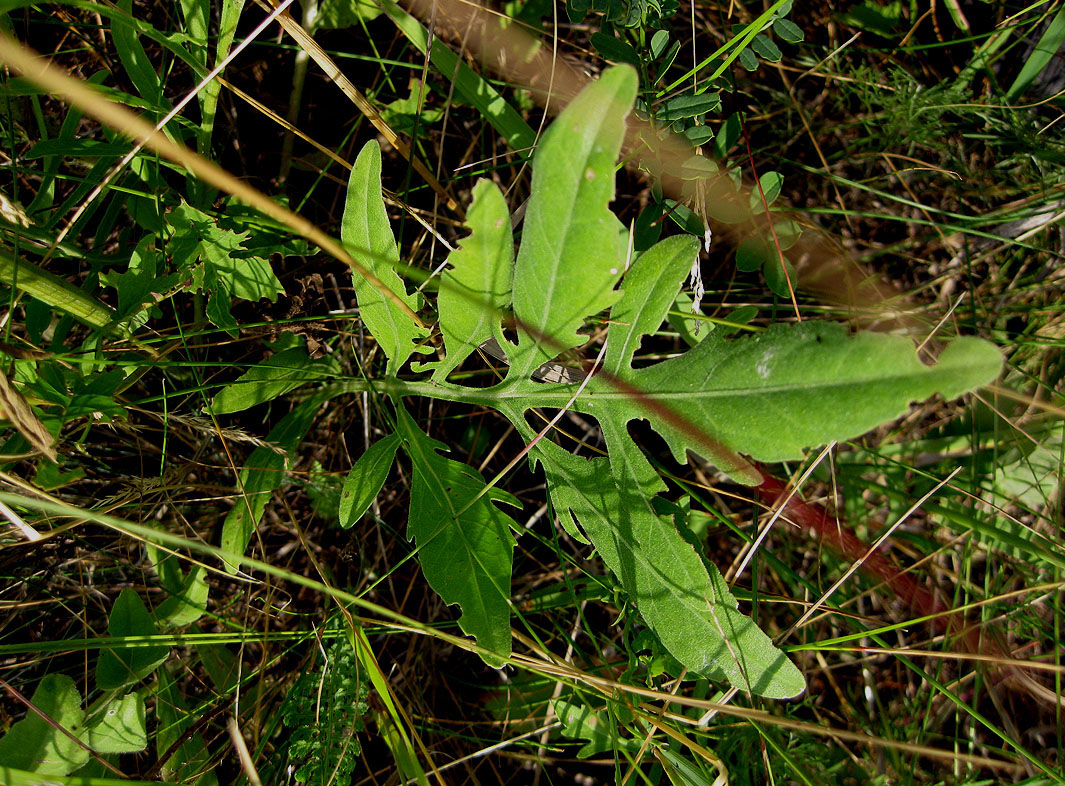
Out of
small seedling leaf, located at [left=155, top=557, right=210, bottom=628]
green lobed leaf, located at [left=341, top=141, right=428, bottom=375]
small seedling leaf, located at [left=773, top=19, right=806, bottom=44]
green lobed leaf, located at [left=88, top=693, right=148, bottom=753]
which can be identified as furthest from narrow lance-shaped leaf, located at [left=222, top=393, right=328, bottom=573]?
small seedling leaf, located at [left=773, top=19, right=806, bottom=44]

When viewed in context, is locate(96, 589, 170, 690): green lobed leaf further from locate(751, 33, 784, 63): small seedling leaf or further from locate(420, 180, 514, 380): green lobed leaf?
locate(751, 33, 784, 63): small seedling leaf

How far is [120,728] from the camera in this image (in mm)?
2102

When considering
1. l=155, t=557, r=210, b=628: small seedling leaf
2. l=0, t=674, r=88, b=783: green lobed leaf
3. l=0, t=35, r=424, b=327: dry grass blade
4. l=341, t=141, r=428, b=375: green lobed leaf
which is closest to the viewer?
l=0, t=35, r=424, b=327: dry grass blade

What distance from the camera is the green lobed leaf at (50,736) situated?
1.96m

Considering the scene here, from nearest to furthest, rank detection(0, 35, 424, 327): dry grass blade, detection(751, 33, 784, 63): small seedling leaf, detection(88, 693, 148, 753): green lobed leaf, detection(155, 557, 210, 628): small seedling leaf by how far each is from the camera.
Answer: detection(0, 35, 424, 327): dry grass blade, detection(88, 693, 148, 753): green lobed leaf, detection(751, 33, 784, 63): small seedling leaf, detection(155, 557, 210, 628): small seedling leaf

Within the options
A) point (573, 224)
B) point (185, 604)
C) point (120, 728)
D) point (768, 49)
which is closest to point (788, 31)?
point (768, 49)

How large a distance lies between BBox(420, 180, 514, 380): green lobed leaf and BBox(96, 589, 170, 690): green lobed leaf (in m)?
1.10

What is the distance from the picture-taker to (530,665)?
205 cm

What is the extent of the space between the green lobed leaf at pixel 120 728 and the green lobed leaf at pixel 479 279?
1.28 metres

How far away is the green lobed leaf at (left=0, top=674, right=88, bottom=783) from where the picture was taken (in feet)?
6.43

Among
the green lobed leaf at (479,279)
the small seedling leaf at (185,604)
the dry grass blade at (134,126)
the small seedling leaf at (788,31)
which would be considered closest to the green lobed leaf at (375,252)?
the green lobed leaf at (479,279)

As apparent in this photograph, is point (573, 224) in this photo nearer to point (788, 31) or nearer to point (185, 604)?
point (788, 31)

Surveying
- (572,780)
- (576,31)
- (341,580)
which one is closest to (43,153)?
(341,580)

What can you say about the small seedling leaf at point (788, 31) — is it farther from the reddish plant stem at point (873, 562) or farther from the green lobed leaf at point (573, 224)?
the reddish plant stem at point (873, 562)
